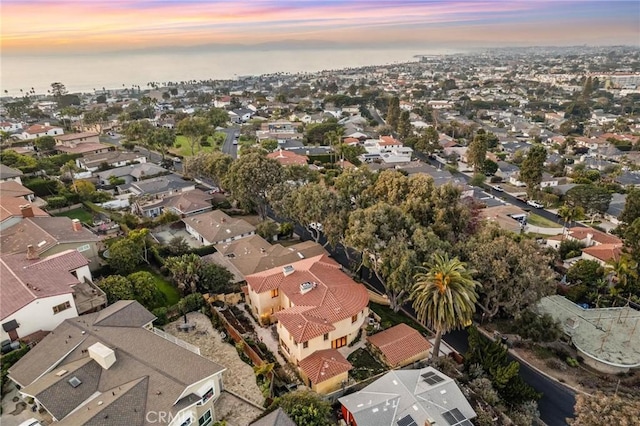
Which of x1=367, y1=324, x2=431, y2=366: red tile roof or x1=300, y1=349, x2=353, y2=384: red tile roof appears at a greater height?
x1=300, y1=349, x2=353, y2=384: red tile roof

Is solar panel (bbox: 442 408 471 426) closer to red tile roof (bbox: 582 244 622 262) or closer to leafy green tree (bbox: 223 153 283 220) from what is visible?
red tile roof (bbox: 582 244 622 262)

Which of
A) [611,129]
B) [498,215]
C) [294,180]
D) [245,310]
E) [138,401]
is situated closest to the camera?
[138,401]

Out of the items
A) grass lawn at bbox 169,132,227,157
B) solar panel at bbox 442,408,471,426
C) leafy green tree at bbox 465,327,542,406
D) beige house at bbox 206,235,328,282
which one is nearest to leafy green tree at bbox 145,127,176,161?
grass lawn at bbox 169,132,227,157

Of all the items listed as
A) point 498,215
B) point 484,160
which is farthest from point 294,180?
point 484,160

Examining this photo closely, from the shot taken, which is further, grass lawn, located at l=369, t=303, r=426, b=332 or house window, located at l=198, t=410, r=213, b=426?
grass lawn, located at l=369, t=303, r=426, b=332

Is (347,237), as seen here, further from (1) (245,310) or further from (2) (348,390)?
(2) (348,390)
